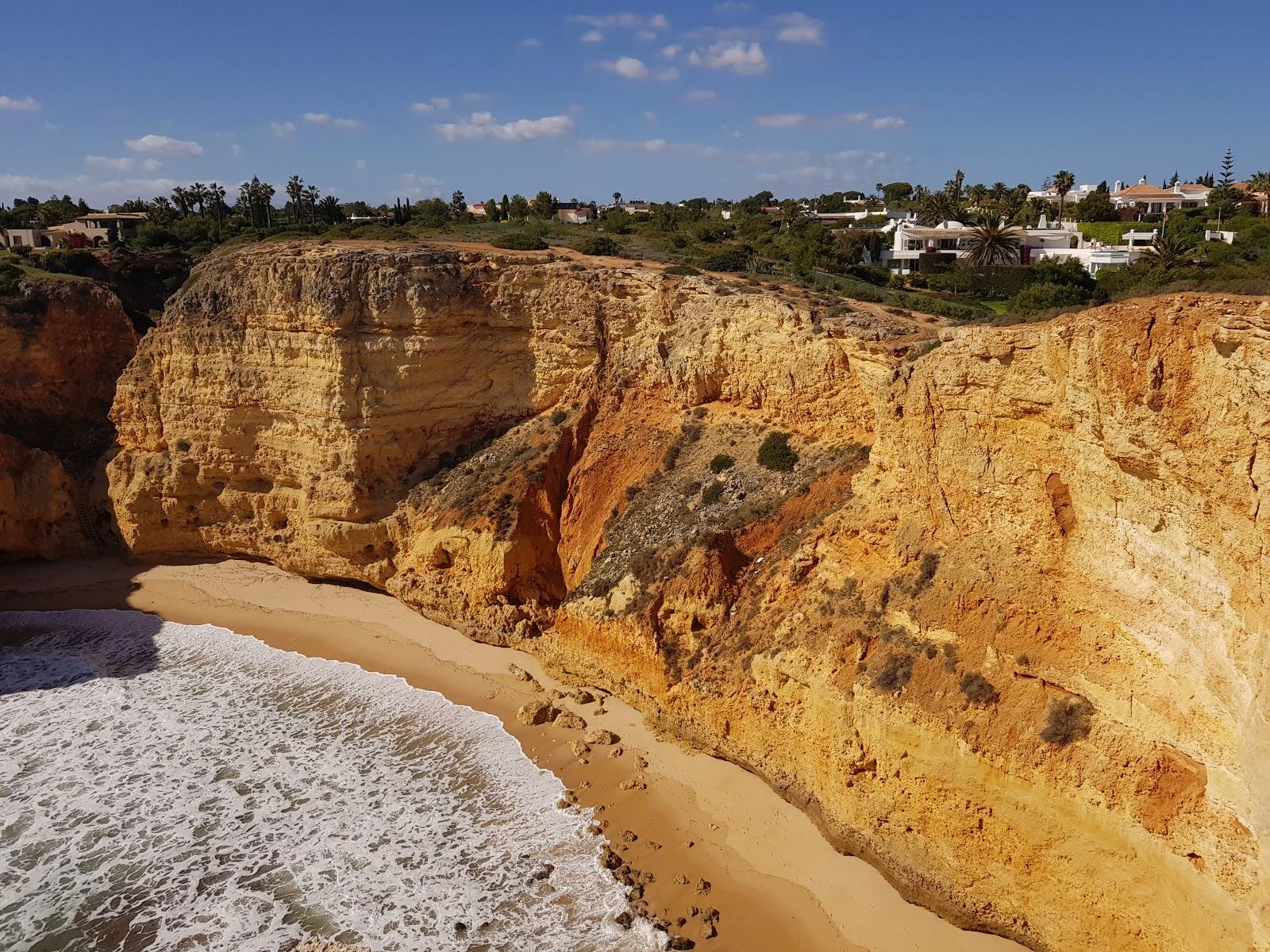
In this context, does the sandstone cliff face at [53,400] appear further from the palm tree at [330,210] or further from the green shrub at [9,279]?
the palm tree at [330,210]

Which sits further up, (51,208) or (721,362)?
(51,208)

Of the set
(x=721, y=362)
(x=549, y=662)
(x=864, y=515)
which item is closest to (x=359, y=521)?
(x=549, y=662)

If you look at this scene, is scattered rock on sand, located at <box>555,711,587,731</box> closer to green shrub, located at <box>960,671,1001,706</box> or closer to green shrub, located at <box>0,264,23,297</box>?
green shrub, located at <box>960,671,1001,706</box>

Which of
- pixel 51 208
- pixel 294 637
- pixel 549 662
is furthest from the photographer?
pixel 51 208

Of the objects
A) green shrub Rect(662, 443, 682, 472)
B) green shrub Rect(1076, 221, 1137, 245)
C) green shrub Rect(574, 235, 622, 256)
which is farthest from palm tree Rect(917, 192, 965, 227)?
green shrub Rect(662, 443, 682, 472)

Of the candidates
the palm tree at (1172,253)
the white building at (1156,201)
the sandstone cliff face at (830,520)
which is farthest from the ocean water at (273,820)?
the white building at (1156,201)

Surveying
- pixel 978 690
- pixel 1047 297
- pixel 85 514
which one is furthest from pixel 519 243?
pixel 978 690

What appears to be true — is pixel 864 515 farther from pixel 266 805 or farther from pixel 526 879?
pixel 266 805
